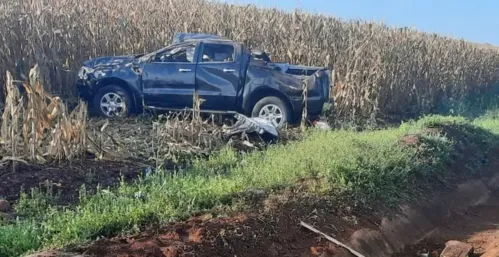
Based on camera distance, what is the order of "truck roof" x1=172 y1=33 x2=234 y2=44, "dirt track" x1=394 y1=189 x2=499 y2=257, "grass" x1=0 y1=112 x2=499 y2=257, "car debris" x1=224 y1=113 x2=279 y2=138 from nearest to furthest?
"grass" x1=0 y1=112 x2=499 y2=257, "dirt track" x1=394 y1=189 x2=499 y2=257, "car debris" x1=224 y1=113 x2=279 y2=138, "truck roof" x1=172 y1=33 x2=234 y2=44

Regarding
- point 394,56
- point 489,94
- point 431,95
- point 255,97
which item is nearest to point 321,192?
point 255,97

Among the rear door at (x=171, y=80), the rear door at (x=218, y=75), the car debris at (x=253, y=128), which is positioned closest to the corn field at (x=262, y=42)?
the rear door at (x=171, y=80)

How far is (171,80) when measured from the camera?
13.1m

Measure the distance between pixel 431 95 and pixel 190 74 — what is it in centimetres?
941

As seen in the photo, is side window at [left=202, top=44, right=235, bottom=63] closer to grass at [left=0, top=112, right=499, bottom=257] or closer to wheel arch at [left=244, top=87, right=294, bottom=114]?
wheel arch at [left=244, top=87, right=294, bottom=114]

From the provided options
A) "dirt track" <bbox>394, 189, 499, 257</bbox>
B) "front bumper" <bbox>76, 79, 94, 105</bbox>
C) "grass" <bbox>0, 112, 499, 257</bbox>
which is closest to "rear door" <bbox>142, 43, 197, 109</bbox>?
"front bumper" <bbox>76, 79, 94, 105</bbox>

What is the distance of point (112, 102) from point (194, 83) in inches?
66.0

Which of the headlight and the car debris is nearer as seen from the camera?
the car debris

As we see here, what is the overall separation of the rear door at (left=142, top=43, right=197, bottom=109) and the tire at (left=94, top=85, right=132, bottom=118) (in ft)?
1.40

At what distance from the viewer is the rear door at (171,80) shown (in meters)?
13.1

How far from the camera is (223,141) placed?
37.1 feet

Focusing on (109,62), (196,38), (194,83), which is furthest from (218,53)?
(109,62)

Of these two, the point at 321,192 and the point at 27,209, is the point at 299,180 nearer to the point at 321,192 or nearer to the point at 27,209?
the point at 321,192

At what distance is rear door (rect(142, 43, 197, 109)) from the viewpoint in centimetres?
1308
